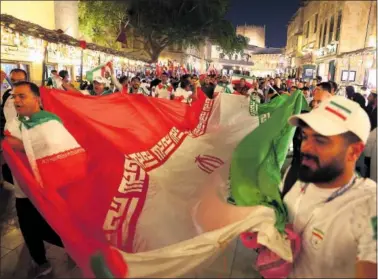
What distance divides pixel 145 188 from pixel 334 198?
1847 mm

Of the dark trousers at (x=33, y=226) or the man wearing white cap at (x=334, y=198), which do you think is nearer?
the man wearing white cap at (x=334, y=198)

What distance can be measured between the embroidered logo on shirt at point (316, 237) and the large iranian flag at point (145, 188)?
11 centimetres

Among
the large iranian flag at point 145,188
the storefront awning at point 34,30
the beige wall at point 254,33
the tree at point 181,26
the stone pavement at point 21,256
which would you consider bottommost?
the stone pavement at point 21,256

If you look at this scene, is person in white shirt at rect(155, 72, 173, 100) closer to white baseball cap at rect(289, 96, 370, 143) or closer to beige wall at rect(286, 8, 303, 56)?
white baseball cap at rect(289, 96, 370, 143)

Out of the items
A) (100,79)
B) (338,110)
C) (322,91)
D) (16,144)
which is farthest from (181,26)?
(338,110)

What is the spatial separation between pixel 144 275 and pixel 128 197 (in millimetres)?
1323

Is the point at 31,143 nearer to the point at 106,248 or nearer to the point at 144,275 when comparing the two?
the point at 106,248

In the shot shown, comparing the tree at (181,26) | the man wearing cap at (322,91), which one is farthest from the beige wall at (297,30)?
the man wearing cap at (322,91)

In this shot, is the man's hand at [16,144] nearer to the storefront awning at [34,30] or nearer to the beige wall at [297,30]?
the storefront awning at [34,30]

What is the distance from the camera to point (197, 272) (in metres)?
1.57

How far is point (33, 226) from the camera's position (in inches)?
124

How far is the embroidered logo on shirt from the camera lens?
1.45 meters

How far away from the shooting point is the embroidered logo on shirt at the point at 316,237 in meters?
1.45

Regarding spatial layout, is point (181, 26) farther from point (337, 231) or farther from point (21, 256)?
point (337, 231)
